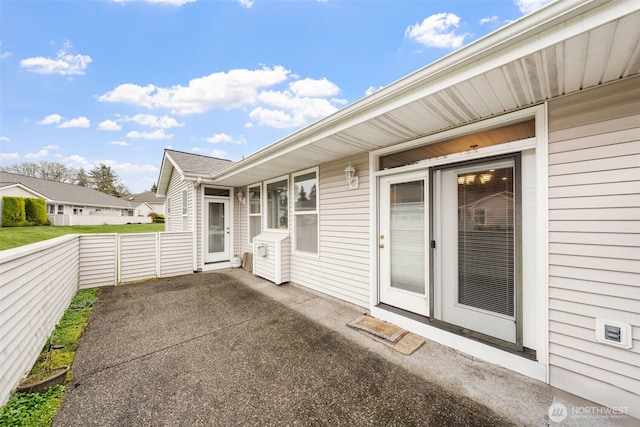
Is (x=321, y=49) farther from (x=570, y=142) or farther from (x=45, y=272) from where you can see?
(x=45, y=272)

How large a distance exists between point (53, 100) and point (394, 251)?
69.4 feet

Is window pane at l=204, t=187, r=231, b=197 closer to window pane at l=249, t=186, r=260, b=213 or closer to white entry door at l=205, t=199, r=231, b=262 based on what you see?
white entry door at l=205, t=199, r=231, b=262

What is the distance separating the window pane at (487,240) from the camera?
2.26 meters

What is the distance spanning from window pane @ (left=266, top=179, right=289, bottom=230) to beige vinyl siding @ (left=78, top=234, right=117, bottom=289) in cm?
329

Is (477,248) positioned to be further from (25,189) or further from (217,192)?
(25,189)

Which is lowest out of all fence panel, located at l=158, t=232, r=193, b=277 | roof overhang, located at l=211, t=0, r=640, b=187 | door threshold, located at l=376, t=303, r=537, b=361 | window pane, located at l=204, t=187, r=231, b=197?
door threshold, located at l=376, t=303, r=537, b=361

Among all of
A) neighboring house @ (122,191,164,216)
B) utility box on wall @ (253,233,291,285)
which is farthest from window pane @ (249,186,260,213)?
neighboring house @ (122,191,164,216)

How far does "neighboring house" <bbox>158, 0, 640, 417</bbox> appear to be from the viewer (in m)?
1.56

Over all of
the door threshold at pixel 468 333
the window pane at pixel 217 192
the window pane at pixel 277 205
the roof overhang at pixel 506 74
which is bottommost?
the door threshold at pixel 468 333

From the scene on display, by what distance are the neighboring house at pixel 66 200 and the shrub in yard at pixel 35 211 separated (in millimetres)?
1275

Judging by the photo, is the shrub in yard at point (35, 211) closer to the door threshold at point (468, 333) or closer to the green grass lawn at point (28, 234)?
the green grass lawn at point (28, 234)

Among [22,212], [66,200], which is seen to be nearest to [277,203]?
[22,212]

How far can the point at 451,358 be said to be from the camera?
2320 millimetres

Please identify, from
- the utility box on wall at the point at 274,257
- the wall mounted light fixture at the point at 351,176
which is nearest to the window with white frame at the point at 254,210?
the utility box on wall at the point at 274,257
